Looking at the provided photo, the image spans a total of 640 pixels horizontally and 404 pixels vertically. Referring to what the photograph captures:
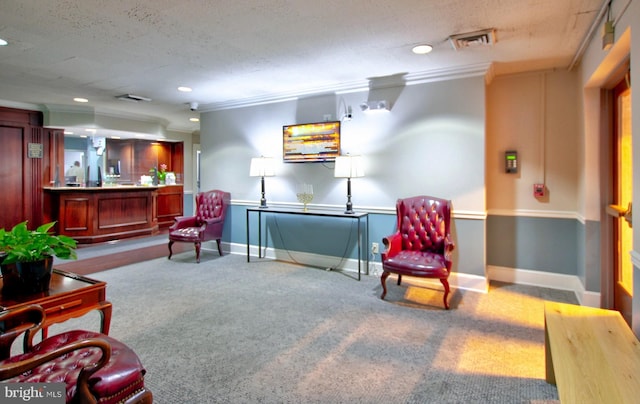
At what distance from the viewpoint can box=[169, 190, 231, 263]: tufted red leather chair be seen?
4988 millimetres

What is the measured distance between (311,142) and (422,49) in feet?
6.34

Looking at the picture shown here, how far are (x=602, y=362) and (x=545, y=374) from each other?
2.22 feet

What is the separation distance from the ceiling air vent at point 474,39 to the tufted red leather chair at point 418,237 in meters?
1.54

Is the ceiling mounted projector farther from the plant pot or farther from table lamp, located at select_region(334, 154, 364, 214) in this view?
the plant pot

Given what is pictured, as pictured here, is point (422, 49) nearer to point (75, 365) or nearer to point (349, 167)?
point (349, 167)

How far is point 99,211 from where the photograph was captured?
261 inches

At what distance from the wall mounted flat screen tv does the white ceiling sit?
485mm

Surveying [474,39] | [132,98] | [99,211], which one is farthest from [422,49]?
[99,211]

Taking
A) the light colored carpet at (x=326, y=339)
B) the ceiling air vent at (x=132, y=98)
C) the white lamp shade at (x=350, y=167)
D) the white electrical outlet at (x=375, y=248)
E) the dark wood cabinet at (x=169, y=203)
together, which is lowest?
the light colored carpet at (x=326, y=339)

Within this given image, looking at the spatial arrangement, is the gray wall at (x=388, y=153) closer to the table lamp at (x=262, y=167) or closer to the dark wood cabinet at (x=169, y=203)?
the table lamp at (x=262, y=167)

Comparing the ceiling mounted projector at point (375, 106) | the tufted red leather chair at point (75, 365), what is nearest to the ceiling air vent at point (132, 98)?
the ceiling mounted projector at point (375, 106)

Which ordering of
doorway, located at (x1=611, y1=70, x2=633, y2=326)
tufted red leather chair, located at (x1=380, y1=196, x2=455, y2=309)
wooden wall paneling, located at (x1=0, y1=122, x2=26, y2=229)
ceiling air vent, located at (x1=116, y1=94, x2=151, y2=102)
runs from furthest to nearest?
wooden wall paneling, located at (x1=0, y1=122, x2=26, y2=229)
ceiling air vent, located at (x1=116, y1=94, x2=151, y2=102)
tufted red leather chair, located at (x1=380, y1=196, x2=455, y2=309)
doorway, located at (x1=611, y1=70, x2=633, y2=326)

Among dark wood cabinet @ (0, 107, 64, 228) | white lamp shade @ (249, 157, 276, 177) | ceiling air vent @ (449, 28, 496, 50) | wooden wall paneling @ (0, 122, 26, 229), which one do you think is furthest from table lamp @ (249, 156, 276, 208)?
wooden wall paneling @ (0, 122, 26, 229)

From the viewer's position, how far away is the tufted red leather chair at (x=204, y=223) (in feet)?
16.4
